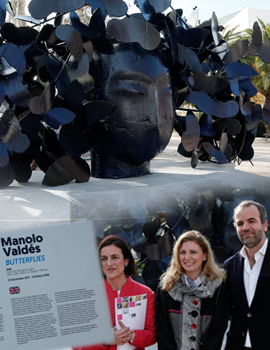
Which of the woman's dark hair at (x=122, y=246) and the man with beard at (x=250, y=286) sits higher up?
the woman's dark hair at (x=122, y=246)

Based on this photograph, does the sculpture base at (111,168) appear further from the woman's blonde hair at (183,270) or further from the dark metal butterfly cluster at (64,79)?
the woman's blonde hair at (183,270)

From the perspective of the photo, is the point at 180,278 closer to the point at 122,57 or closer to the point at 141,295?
the point at 141,295

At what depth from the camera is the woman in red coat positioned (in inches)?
86.5

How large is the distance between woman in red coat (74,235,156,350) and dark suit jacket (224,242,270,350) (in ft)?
1.14

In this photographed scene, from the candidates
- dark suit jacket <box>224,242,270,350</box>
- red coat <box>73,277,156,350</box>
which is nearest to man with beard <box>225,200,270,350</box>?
dark suit jacket <box>224,242,270,350</box>

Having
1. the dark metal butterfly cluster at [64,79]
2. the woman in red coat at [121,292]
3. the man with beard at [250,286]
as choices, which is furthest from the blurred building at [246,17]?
the woman in red coat at [121,292]

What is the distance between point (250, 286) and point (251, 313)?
0.11 metres

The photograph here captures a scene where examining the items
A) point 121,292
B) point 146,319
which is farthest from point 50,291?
point 146,319

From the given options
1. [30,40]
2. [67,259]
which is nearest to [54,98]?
[30,40]

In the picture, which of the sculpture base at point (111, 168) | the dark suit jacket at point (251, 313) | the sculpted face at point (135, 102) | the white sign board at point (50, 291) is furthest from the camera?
the sculpture base at point (111, 168)

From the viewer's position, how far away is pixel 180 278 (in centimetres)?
218

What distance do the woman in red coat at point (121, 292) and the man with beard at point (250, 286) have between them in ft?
1.15

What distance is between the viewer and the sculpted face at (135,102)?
359 centimetres

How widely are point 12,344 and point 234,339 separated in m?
0.92
